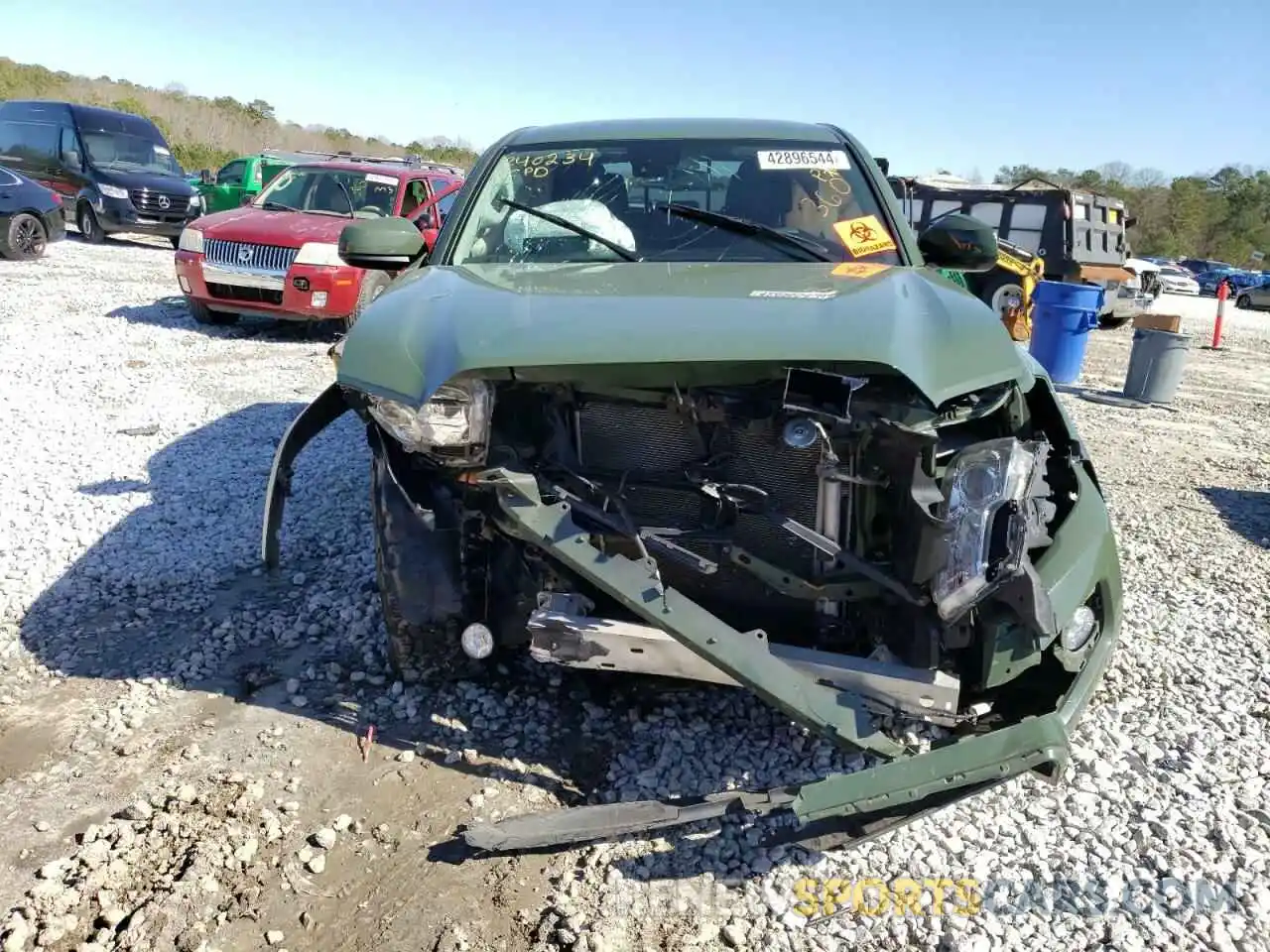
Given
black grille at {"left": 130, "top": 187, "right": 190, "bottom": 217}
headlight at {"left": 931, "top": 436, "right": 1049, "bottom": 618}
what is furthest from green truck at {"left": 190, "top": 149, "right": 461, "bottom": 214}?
headlight at {"left": 931, "top": 436, "right": 1049, "bottom": 618}

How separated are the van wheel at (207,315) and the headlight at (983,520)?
29.5 feet

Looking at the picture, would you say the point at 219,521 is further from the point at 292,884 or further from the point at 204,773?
the point at 292,884

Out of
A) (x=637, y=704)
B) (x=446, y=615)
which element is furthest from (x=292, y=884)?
(x=637, y=704)

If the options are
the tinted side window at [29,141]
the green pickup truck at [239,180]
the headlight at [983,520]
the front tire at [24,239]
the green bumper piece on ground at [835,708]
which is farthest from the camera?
the green pickup truck at [239,180]

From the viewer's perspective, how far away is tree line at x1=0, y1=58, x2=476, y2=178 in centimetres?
4584

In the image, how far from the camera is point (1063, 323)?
9828 mm

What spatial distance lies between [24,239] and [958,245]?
47.3 feet

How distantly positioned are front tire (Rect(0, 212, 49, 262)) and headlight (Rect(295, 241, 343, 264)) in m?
7.61

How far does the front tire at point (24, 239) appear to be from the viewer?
13.4 meters

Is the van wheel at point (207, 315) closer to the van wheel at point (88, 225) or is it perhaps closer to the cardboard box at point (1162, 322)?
the van wheel at point (88, 225)

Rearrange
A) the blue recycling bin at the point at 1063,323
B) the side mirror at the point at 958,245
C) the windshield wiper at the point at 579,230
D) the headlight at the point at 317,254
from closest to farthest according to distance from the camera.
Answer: the windshield wiper at the point at 579,230
the side mirror at the point at 958,245
the headlight at the point at 317,254
the blue recycling bin at the point at 1063,323

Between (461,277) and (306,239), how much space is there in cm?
625

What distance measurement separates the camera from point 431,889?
2350mm

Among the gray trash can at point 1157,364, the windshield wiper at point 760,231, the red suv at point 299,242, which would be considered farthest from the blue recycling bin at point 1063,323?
the windshield wiper at point 760,231
